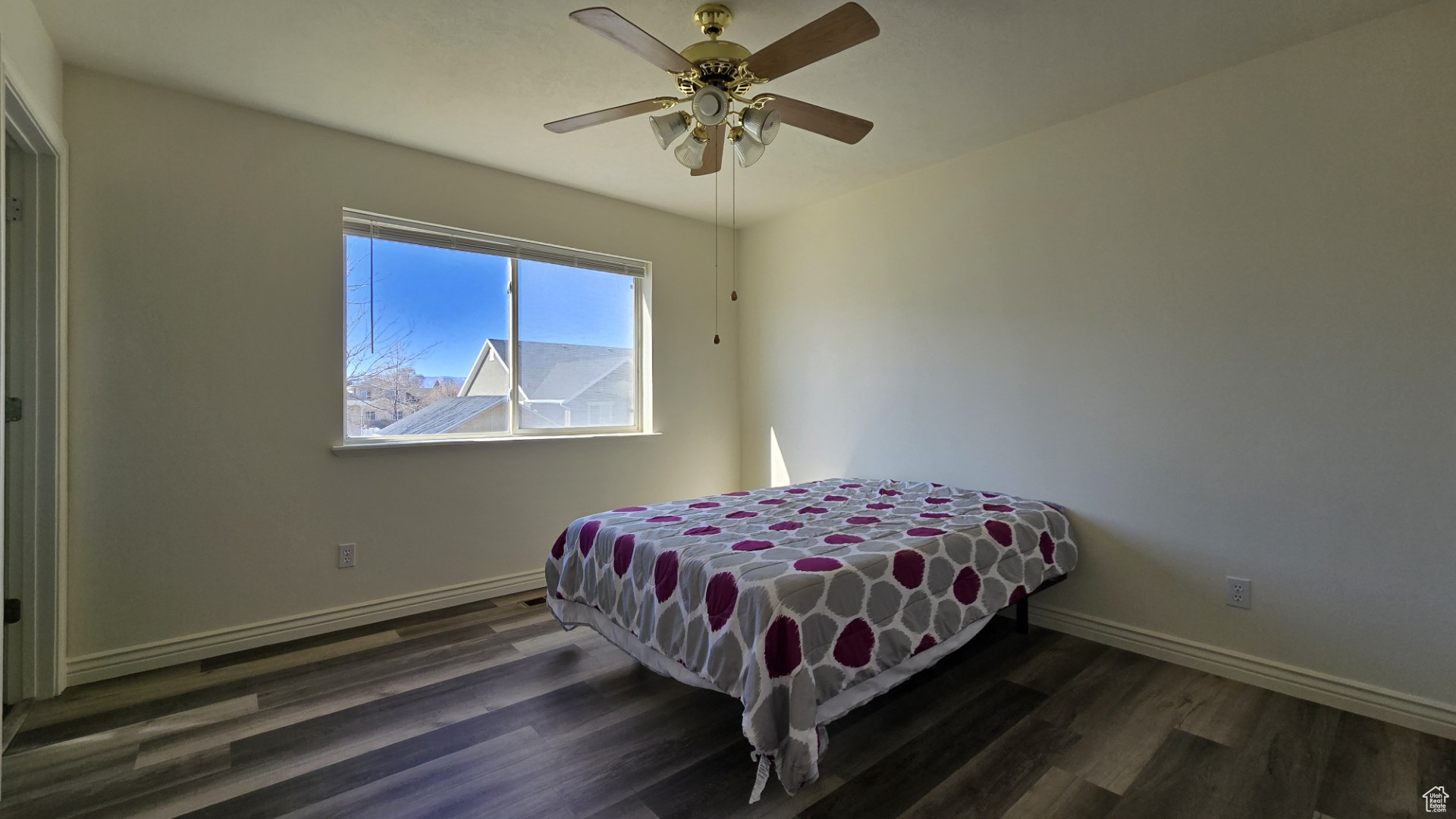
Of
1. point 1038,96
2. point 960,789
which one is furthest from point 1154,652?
point 1038,96

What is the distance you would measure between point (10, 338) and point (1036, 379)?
417cm

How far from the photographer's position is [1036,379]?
311cm

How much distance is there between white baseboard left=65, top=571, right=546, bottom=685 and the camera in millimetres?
2504

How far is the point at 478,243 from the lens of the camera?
A: 139 inches

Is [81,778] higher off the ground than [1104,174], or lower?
lower

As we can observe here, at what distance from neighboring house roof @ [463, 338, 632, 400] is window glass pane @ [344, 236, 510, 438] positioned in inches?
0.7

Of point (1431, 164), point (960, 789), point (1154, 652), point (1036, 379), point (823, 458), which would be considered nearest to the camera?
point (960, 789)

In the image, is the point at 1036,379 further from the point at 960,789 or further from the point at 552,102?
the point at 552,102

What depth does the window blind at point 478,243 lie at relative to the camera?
319cm

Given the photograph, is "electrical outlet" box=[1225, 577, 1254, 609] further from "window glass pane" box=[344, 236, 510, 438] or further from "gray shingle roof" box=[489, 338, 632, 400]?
"window glass pane" box=[344, 236, 510, 438]

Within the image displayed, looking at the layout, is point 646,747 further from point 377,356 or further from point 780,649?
point 377,356

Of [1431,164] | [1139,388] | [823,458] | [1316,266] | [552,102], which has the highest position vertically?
[552,102]

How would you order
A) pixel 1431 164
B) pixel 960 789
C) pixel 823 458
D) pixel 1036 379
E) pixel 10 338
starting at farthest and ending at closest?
pixel 823 458 < pixel 1036 379 < pixel 10 338 < pixel 1431 164 < pixel 960 789

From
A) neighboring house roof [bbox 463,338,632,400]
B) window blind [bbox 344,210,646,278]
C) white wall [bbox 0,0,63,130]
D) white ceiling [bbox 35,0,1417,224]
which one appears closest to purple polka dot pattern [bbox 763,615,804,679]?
white ceiling [bbox 35,0,1417,224]
